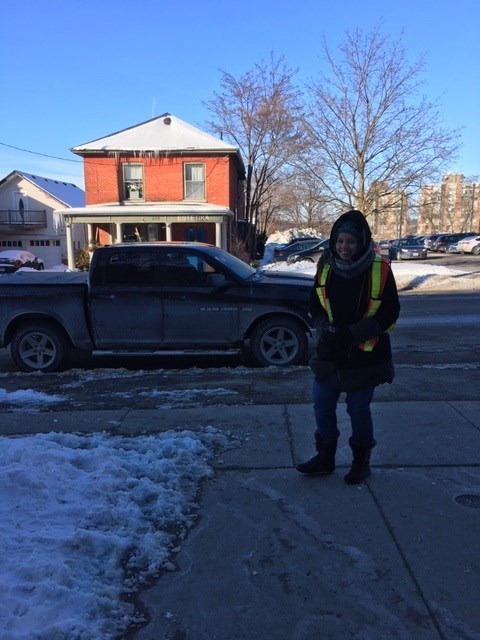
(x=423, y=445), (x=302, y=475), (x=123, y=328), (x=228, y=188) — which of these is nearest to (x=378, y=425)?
(x=423, y=445)

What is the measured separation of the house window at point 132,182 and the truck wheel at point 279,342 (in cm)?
2142

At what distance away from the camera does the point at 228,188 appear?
26.9 meters

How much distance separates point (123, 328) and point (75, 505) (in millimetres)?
4297

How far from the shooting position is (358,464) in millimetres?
3635

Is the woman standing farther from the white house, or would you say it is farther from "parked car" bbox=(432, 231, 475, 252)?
"parked car" bbox=(432, 231, 475, 252)

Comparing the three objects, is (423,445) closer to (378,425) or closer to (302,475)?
(378,425)

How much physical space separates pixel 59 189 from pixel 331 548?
4904 cm

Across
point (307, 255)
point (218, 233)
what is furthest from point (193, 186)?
point (307, 255)

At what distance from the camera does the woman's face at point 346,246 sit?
3.28 meters

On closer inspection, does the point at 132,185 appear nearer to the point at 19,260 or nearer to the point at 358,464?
the point at 19,260

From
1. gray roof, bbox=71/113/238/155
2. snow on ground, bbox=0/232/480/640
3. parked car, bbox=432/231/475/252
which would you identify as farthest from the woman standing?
parked car, bbox=432/231/475/252

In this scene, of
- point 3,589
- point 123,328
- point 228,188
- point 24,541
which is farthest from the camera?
point 228,188

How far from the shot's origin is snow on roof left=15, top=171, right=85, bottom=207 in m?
44.1

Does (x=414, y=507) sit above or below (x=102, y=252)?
below
